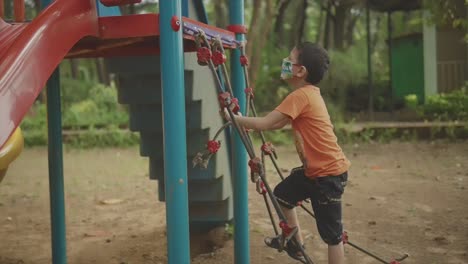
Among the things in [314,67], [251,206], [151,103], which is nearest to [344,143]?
[251,206]

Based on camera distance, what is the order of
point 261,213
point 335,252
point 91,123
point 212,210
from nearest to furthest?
1. point 335,252
2. point 212,210
3. point 261,213
4. point 91,123

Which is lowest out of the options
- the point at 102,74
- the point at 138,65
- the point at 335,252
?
the point at 335,252

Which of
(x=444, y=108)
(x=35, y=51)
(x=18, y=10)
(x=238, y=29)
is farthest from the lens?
(x=444, y=108)

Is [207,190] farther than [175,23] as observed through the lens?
Yes

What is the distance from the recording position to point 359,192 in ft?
19.6

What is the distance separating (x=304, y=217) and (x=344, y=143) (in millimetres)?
4455

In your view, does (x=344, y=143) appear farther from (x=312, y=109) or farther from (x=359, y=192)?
(x=312, y=109)

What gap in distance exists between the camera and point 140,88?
12.6 feet

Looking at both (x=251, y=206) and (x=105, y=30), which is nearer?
(x=105, y=30)

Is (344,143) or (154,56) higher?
(154,56)

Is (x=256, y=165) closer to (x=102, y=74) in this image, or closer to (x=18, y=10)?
(x=18, y=10)

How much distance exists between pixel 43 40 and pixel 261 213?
3428mm

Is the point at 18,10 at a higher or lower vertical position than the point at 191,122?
higher

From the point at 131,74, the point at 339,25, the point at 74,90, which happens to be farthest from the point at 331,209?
the point at 74,90
